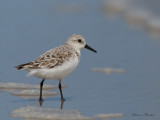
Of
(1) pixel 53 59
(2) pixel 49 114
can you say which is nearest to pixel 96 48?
(1) pixel 53 59

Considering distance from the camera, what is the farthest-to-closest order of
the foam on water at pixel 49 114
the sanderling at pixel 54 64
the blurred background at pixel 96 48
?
the blurred background at pixel 96 48
the sanderling at pixel 54 64
the foam on water at pixel 49 114

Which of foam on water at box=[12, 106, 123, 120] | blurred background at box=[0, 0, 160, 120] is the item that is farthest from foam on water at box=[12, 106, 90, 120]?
blurred background at box=[0, 0, 160, 120]

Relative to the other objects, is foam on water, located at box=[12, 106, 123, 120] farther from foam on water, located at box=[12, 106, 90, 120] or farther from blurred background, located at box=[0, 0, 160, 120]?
blurred background, located at box=[0, 0, 160, 120]

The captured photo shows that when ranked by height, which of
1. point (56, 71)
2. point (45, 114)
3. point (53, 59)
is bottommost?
point (45, 114)

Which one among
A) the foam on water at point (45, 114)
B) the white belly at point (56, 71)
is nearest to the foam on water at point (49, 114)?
the foam on water at point (45, 114)

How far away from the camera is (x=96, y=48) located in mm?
10742

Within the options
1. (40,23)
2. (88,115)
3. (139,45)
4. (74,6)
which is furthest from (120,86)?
(74,6)

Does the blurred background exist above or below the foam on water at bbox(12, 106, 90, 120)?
above

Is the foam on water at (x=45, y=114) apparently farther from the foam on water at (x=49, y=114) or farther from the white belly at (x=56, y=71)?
the white belly at (x=56, y=71)

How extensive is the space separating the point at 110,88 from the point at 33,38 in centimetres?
382

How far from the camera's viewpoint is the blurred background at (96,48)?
7.25 meters

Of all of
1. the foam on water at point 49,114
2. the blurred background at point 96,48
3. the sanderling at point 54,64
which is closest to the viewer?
the foam on water at point 49,114

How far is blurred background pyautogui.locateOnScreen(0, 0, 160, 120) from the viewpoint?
23.8 feet

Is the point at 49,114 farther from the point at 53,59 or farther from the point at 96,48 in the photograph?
the point at 96,48
